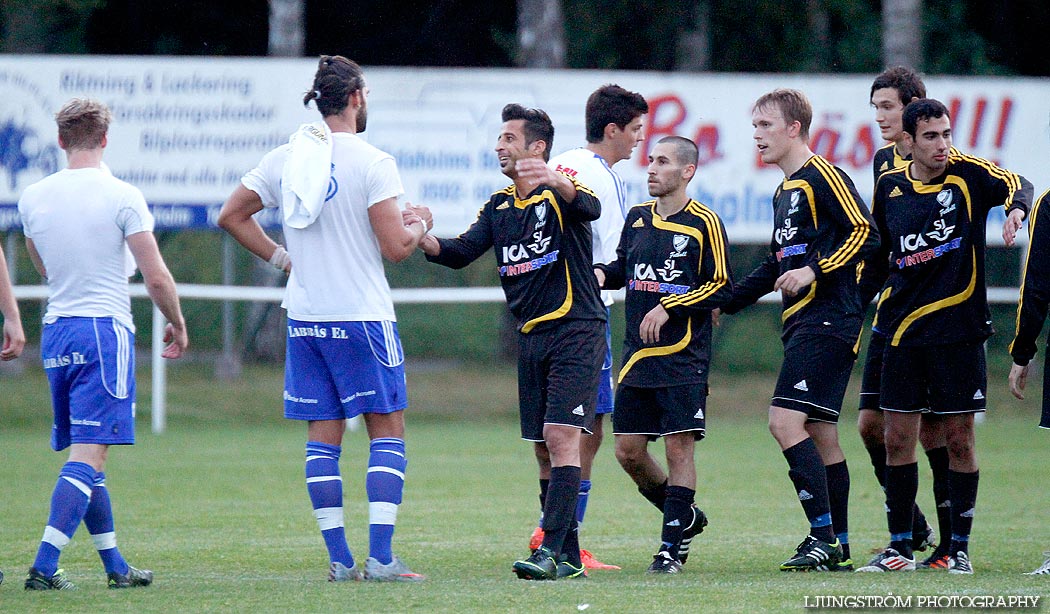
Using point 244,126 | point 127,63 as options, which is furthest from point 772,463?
point 127,63

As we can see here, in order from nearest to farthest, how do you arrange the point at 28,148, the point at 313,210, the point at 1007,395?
the point at 313,210, the point at 28,148, the point at 1007,395

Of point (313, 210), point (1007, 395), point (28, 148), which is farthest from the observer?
point (1007, 395)

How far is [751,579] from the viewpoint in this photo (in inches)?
232

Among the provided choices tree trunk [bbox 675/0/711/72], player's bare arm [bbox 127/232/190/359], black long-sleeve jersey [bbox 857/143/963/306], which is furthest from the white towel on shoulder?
tree trunk [bbox 675/0/711/72]

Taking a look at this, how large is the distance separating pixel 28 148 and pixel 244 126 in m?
2.44

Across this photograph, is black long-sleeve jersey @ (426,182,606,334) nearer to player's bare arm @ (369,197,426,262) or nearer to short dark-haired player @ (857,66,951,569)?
player's bare arm @ (369,197,426,262)

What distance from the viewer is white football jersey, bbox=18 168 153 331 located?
5.98 meters

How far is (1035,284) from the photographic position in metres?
6.00

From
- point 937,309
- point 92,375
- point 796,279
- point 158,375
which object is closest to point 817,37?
point 158,375

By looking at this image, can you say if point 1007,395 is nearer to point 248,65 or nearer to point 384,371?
point 248,65

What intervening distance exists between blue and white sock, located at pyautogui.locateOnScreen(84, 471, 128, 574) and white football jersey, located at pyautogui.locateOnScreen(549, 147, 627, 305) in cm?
259

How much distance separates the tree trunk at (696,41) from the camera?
71.6ft

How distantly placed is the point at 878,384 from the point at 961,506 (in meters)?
0.93

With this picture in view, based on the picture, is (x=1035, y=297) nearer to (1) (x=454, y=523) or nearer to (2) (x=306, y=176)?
(2) (x=306, y=176)
